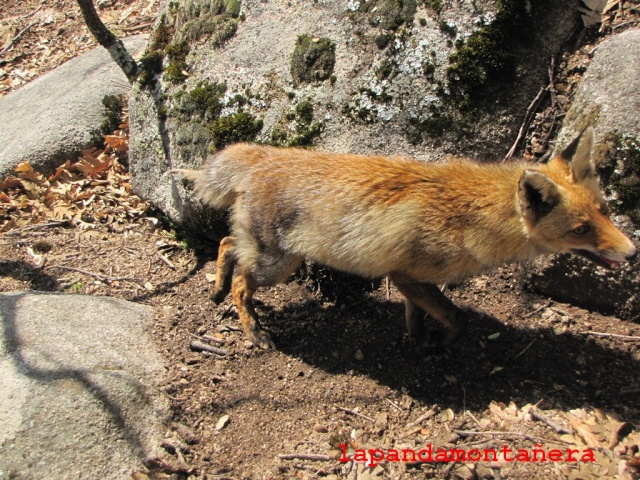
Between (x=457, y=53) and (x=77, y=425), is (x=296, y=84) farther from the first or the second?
(x=77, y=425)

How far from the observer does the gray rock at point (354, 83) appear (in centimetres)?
643

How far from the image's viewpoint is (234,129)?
7082mm

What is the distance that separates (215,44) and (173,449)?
5.41 m

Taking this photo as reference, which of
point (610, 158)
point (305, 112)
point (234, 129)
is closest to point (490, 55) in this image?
point (610, 158)

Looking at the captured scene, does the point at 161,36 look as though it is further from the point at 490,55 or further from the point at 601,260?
the point at 601,260

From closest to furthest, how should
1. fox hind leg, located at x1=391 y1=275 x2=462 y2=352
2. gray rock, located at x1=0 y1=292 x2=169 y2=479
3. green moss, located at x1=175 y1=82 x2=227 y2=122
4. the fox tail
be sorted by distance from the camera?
gray rock, located at x1=0 y1=292 x2=169 y2=479 → fox hind leg, located at x1=391 y1=275 x2=462 y2=352 → the fox tail → green moss, located at x1=175 y1=82 x2=227 y2=122

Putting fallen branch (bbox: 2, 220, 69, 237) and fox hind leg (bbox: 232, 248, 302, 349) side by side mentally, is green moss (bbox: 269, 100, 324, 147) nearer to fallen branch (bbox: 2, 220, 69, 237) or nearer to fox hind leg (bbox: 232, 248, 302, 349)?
fox hind leg (bbox: 232, 248, 302, 349)

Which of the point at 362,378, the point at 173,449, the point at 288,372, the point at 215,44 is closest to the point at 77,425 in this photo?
the point at 173,449

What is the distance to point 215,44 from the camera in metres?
7.62

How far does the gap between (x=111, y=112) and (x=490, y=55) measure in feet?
22.5

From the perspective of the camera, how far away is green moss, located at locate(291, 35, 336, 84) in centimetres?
689

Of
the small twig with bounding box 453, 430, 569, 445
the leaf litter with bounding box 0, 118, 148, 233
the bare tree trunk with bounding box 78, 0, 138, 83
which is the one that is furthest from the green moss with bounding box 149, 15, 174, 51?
the small twig with bounding box 453, 430, 569, 445

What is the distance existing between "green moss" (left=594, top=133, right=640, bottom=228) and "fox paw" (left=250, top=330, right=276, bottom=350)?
4041mm

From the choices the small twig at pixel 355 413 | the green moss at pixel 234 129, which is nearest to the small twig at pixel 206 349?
the small twig at pixel 355 413
